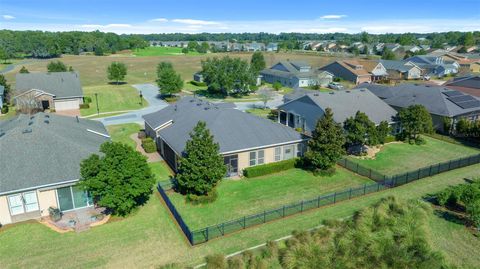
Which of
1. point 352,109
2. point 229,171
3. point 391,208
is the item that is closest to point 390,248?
point 391,208

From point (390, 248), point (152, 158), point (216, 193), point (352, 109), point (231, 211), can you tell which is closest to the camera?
point (390, 248)

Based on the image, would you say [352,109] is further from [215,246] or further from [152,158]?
[215,246]

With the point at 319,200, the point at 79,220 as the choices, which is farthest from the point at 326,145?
the point at 79,220

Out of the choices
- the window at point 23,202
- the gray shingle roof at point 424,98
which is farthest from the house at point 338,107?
the window at point 23,202

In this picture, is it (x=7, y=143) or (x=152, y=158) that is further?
(x=152, y=158)

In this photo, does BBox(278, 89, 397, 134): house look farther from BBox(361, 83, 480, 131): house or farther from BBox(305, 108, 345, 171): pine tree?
BBox(305, 108, 345, 171): pine tree

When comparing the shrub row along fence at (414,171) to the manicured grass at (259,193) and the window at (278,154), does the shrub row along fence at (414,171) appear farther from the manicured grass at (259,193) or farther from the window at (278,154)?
the window at (278,154)
